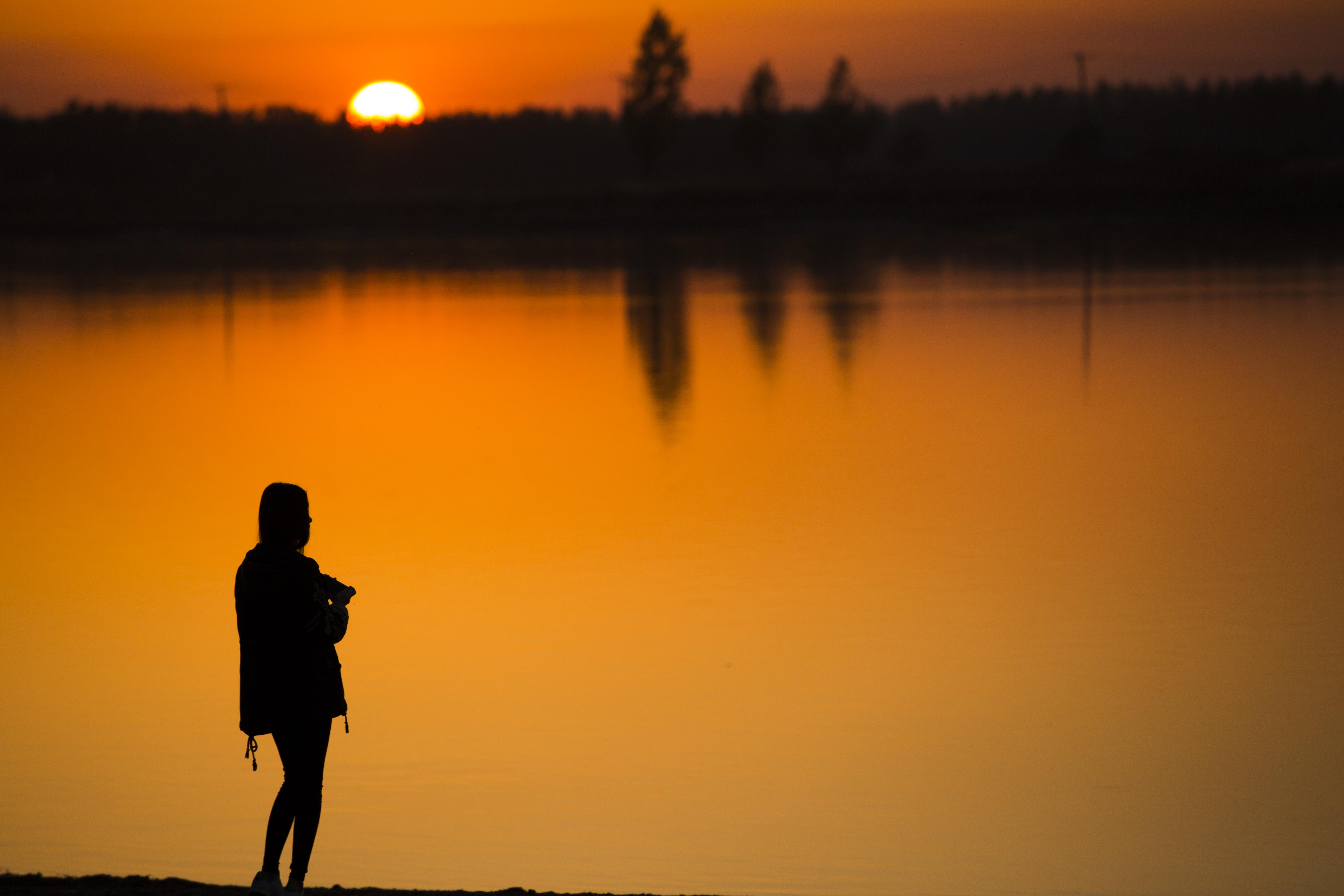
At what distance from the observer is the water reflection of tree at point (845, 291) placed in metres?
24.1

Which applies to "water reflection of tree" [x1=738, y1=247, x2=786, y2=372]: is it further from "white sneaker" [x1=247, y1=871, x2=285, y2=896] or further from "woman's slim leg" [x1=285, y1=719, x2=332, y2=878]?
"white sneaker" [x1=247, y1=871, x2=285, y2=896]

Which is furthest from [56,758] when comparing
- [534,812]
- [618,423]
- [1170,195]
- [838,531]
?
[1170,195]

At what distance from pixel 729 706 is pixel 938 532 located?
3903 mm

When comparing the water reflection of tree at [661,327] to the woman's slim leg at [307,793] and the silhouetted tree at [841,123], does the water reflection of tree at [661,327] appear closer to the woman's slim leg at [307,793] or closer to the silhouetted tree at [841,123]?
the woman's slim leg at [307,793]

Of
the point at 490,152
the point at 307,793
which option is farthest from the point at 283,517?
the point at 490,152

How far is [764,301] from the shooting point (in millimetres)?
31625

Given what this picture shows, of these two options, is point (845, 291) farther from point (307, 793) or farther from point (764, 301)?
point (307, 793)

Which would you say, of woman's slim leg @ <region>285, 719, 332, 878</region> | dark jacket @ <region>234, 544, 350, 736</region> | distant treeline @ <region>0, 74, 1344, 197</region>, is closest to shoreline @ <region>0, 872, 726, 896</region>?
woman's slim leg @ <region>285, 719, 332, 878</region>

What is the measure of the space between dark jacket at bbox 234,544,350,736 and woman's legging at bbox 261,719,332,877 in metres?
0.05

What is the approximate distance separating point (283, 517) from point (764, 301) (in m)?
27.4

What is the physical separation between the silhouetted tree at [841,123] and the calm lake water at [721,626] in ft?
293

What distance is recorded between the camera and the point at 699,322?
27.2 m

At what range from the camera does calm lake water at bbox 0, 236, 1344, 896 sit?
611cm

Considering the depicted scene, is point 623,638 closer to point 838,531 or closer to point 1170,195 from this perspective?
point 838,531
